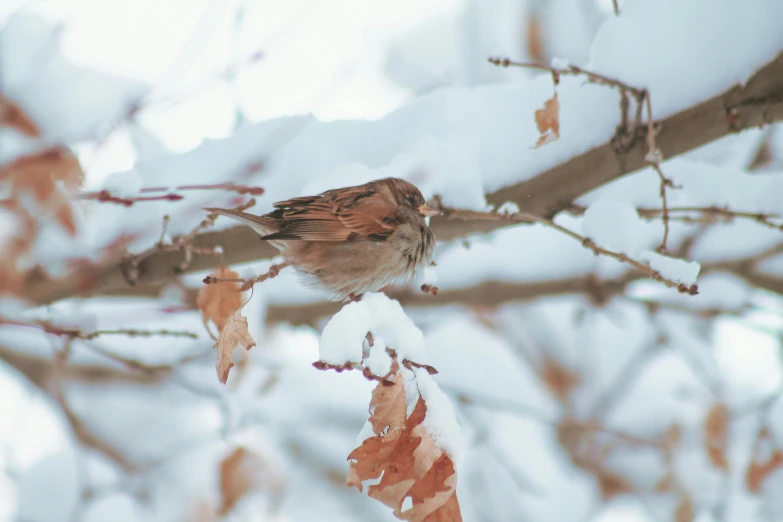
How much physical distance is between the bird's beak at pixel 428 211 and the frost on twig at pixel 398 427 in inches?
28.3

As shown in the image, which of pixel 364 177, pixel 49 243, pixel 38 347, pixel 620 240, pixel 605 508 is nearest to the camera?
pixel 620 240

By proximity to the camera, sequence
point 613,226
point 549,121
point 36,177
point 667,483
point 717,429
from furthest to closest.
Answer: point 667,483, point 717,429, point 36,177, point 549,121, point 613,226

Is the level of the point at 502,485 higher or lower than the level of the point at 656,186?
lower

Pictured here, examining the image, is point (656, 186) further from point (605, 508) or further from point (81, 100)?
point (605, 508)

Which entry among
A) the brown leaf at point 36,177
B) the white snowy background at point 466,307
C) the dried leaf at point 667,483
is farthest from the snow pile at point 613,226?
the dried leaf at point 667,483

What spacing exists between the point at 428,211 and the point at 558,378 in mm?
5639

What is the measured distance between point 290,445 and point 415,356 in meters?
4.82

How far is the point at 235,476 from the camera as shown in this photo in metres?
3.39

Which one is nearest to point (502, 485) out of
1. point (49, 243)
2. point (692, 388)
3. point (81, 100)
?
point (692, 388)

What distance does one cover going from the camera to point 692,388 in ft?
17.7

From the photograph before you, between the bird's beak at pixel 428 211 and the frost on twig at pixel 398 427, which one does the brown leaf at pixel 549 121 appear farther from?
the frost on twig at pixel 398 427

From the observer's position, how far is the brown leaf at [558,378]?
714 cm

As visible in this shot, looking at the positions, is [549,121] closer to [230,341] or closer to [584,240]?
[584,240]

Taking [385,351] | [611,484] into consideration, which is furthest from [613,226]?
[611,484]
